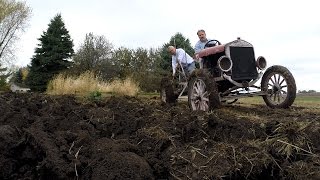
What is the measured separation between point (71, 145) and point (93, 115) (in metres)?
1.80

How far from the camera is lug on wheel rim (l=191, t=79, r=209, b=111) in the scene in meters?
7.69

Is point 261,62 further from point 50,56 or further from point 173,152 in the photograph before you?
point 50,56

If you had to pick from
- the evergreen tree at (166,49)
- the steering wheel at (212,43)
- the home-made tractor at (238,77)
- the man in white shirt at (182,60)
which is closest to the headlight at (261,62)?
the home-made tractor at (238,77)

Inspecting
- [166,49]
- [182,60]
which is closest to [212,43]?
[182,60]

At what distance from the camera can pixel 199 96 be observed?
7883mm

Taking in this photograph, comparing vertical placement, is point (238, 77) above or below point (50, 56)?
below

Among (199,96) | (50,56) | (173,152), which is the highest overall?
(50,56)

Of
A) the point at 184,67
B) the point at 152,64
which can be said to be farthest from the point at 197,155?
the point at 152,64

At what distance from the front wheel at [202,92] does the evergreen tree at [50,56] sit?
27.5m

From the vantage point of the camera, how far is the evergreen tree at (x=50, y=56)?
35156mm

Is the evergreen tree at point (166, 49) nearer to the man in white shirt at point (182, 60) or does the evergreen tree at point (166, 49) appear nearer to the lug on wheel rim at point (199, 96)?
the man in white shirt at point (182, 60)

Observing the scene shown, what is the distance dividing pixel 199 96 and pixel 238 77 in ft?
3.11

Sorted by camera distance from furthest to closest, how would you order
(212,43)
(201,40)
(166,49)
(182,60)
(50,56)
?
(50,56) → (166,49) → (182,60) → (201,40) → (212,43)

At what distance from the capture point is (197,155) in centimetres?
375
